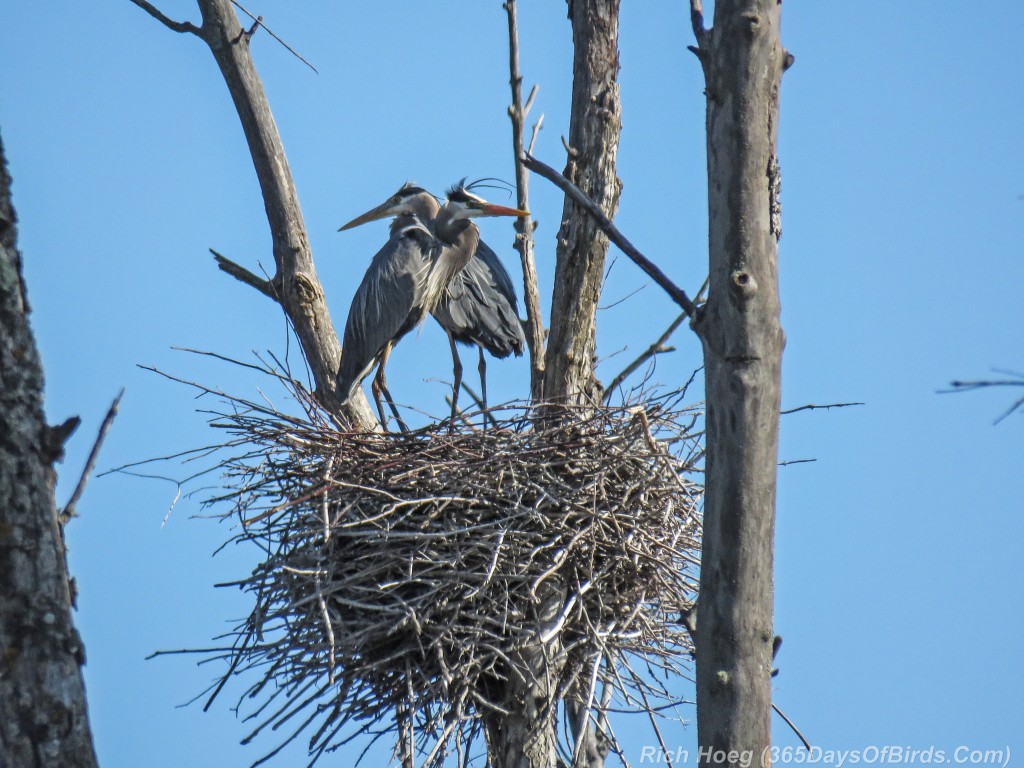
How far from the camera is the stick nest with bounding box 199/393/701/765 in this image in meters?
3.37

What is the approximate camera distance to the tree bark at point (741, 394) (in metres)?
2.28

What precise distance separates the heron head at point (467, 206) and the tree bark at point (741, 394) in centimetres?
292

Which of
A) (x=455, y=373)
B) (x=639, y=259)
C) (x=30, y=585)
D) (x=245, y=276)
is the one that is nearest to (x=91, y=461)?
(x=30, y=585)

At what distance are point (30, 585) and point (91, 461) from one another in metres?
0.51

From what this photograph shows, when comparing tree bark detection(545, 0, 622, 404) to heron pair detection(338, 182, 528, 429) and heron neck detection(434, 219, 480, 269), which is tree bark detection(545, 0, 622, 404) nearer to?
heron pair detection(338, 182, 528, 429)

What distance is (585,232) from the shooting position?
405 cm

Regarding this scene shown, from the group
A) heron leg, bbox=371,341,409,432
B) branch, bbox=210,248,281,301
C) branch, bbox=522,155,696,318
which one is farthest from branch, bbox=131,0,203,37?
branch, bbox=522,155,696,318

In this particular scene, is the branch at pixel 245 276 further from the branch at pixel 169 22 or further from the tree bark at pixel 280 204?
the branch at pixel 169 22

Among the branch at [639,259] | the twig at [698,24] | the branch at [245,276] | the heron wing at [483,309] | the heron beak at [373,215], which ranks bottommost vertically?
the branch at [639,259]

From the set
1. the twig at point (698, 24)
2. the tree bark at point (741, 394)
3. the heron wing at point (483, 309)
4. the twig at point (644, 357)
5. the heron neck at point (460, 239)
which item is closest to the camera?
the tree bark at point (741, 394)

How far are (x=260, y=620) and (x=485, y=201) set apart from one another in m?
2.75

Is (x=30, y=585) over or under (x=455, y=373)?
under

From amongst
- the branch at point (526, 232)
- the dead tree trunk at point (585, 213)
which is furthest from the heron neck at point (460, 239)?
the dead tree trunk at point (585, 213)

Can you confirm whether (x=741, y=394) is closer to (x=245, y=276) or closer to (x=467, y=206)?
(x=245, y=276)
